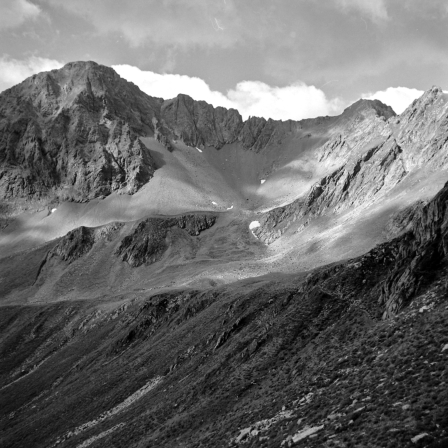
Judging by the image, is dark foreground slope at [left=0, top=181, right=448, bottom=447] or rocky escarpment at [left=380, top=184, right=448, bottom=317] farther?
rocky escarpment at [left=380, top=184, right=448, bottom=317]

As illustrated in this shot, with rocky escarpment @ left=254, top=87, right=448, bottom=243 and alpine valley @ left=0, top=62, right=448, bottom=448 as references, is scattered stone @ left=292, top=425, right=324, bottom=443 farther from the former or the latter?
rocky escarpment @ left=254, top=87, right=448, bottom=243

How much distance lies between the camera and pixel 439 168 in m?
119

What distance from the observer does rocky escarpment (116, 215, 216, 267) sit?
16838 cm

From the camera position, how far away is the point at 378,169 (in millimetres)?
152875

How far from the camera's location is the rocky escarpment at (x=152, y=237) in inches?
6629

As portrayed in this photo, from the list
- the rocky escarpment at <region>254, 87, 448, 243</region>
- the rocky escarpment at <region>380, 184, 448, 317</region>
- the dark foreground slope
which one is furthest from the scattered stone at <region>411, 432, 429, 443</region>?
the rocky escarpment at <region>254, 87, 448, 243</region>

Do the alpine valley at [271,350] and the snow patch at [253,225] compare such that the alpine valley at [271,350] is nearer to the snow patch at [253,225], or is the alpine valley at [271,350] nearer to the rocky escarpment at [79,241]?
the rocky escarpment at [79,241]

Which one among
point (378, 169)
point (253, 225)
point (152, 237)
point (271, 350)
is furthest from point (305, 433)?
point (253, 225)

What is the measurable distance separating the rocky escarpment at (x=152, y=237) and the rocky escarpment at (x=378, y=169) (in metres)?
30.6

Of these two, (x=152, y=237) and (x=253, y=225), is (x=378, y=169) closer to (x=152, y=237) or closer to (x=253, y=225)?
(x=253, y=225)

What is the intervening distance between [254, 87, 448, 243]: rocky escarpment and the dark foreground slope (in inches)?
3603

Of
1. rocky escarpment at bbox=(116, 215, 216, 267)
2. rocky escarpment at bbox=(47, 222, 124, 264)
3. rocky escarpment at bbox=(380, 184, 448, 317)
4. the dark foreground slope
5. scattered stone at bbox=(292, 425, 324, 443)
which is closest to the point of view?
scattered stone at bbox=(292, 425, 324, 443)

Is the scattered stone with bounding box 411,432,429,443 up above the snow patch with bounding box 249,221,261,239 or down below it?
below

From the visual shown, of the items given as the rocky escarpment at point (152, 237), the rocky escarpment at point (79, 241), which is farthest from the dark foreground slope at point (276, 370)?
the rocky escarpment at point (79, 241)
